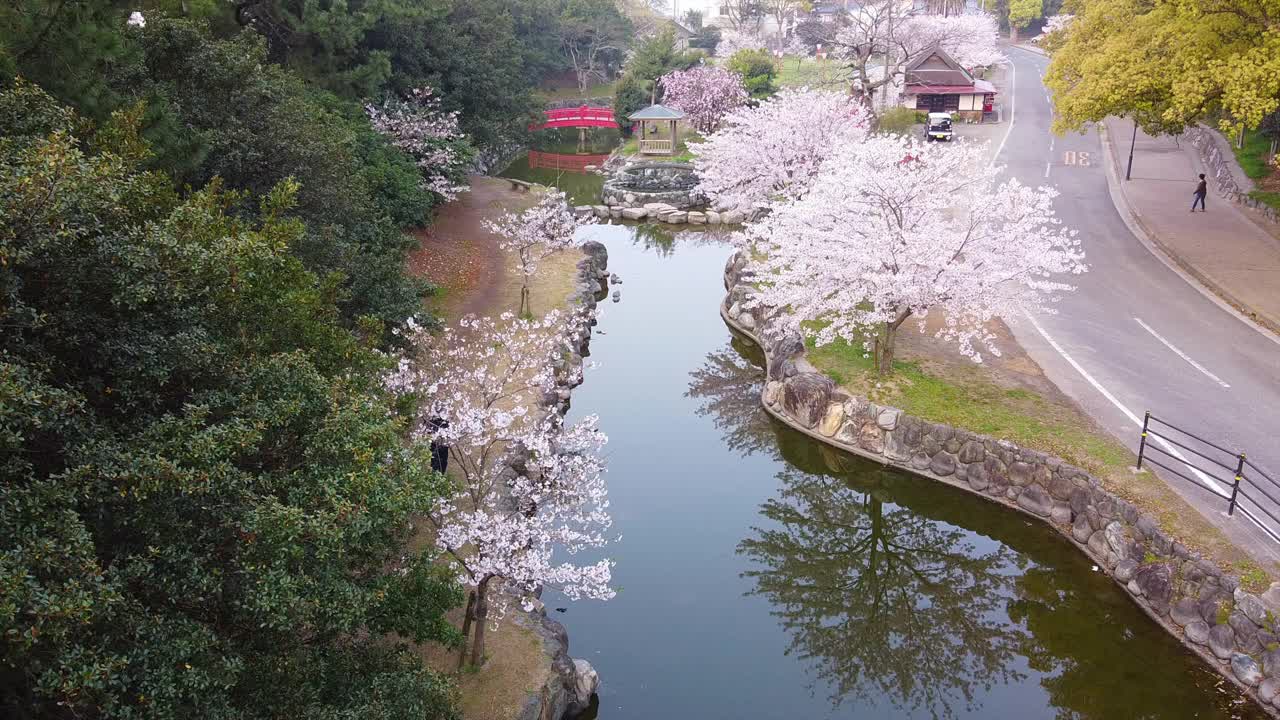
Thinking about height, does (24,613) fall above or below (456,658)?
above

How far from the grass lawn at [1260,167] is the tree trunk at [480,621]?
3282 cm

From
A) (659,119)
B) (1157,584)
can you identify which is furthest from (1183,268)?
(659,119)

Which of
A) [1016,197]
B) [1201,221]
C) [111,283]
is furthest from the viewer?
[1201,221]

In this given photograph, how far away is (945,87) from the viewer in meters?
57.8

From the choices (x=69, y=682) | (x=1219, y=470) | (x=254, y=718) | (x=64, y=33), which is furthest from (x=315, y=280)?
(x=1219, y=470)

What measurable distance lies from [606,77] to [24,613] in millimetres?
78190

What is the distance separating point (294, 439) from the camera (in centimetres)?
927

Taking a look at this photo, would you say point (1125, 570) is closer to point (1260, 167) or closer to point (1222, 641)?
point (1222, 641)

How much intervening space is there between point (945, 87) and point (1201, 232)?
29.9m

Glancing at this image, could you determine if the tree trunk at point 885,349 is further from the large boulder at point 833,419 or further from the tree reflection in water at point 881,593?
the tree reflection in water at point 881,593

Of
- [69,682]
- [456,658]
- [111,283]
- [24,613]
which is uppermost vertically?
[111,283]

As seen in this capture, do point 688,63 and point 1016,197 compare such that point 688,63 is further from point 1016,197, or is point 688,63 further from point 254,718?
point 254,718

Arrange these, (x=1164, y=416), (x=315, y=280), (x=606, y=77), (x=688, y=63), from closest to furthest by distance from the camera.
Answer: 1. (x=315, y=280)
2. (x=1164, y=416)
3. (x=688, y=63)
4. (x=606, y=77)

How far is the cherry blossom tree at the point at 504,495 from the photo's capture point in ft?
42.1
